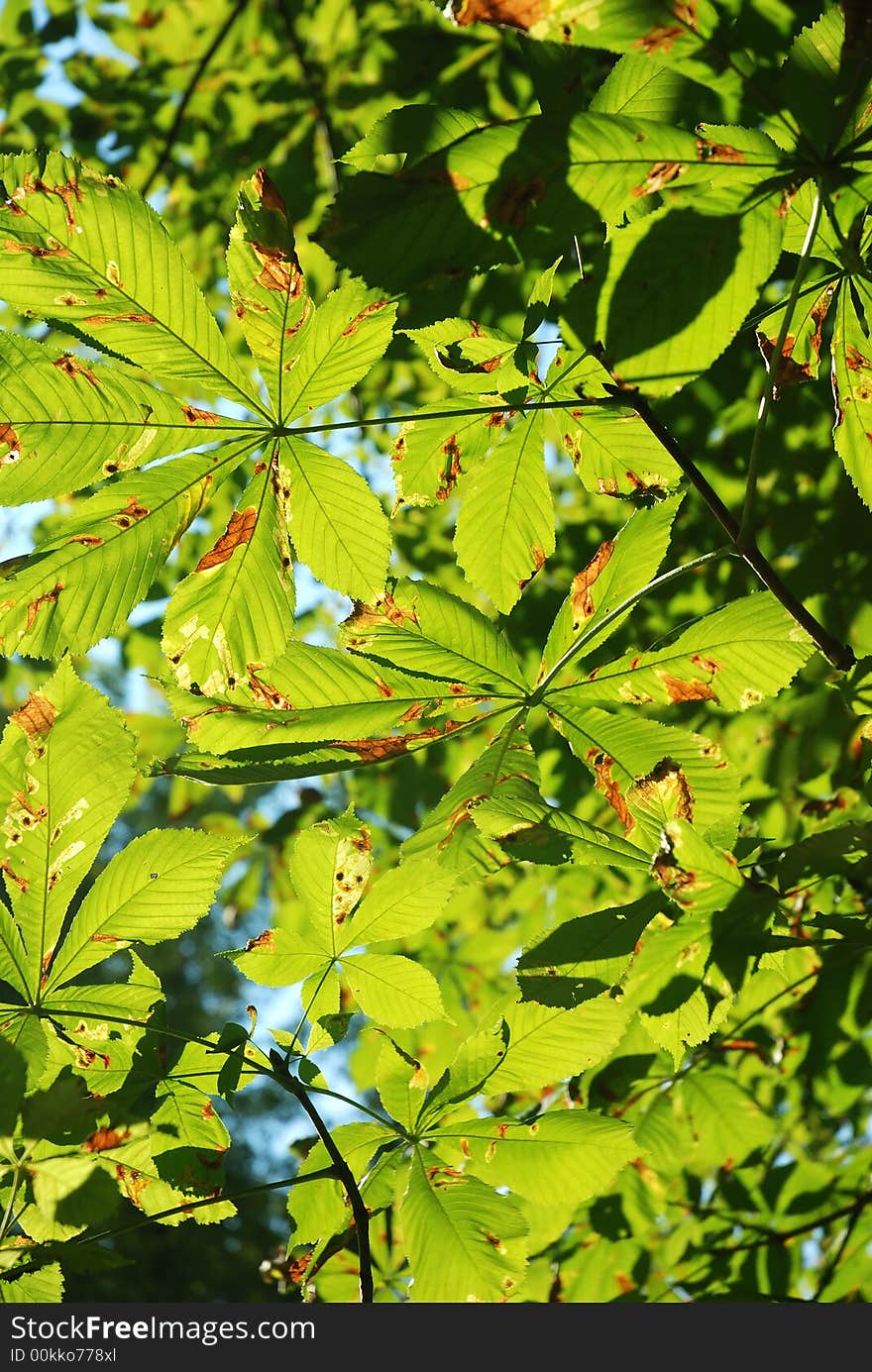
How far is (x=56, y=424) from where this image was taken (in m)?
0.91

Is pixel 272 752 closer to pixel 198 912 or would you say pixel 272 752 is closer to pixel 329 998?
pixel 198 912

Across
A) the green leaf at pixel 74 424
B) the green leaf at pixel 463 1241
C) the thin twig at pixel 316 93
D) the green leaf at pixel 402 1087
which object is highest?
the thin twig at pixel 316 93

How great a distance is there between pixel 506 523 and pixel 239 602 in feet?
1.08

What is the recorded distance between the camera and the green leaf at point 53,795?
3.20 feet

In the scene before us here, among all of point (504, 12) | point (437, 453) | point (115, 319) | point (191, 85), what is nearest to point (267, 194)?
point (115, 319)

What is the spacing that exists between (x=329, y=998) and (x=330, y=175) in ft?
9.88

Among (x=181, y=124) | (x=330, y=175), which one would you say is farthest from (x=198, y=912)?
(x=181, y=124)

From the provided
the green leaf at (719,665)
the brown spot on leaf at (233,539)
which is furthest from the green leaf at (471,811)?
the brown spot on leaf at (233,539)

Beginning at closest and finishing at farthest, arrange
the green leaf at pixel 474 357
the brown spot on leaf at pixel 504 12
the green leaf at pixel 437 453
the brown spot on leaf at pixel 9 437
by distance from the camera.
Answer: the brown spot on leaf at pixel 504 12
the brown spot on leaf at pixel 9 437
the green leaf at pixel 474 357
the green leaf at pixel 437 453

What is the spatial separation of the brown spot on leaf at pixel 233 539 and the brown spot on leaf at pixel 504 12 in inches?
19.0

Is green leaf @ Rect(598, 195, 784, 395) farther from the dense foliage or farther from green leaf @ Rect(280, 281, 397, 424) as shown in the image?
green leaf @ Rect(280, 281, 397, 424)

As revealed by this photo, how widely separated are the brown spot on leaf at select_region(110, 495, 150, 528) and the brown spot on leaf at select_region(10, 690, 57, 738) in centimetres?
19

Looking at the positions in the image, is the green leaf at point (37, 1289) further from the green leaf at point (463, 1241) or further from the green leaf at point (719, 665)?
the green leaf at point (719, 665)

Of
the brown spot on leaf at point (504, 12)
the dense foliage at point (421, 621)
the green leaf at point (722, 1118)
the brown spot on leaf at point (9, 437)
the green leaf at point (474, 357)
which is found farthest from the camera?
the green leaf at point (722, 1118)
